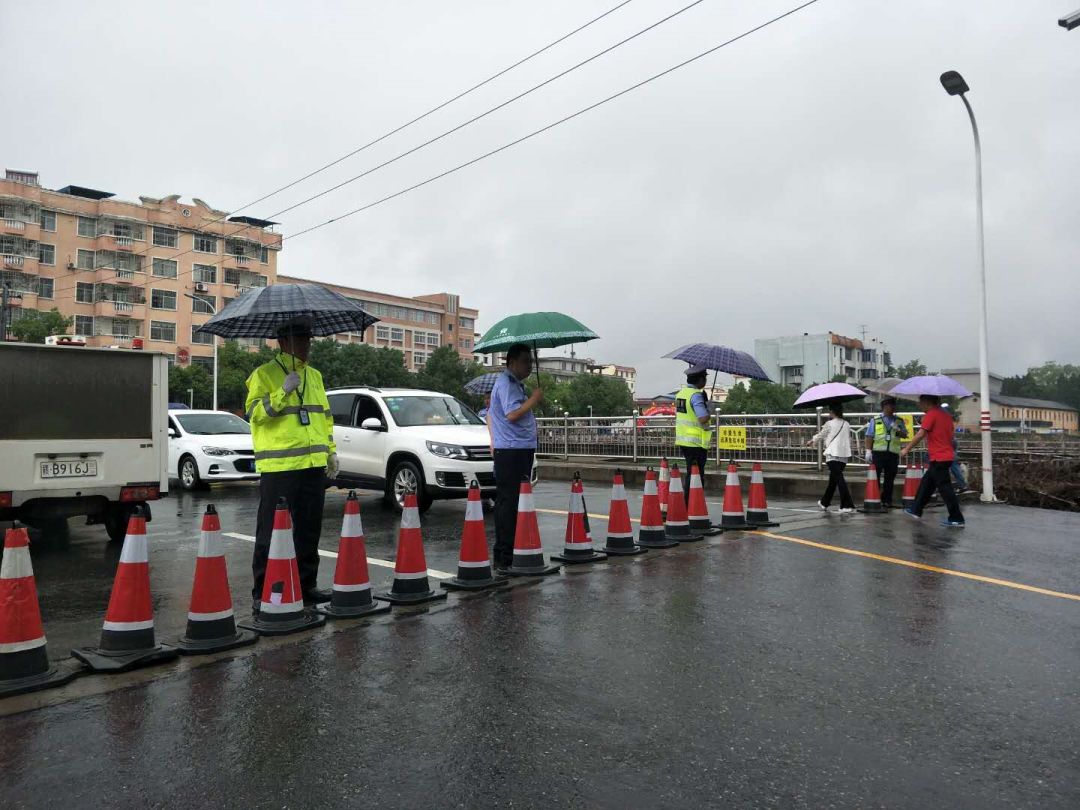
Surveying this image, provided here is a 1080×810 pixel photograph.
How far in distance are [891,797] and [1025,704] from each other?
1.43m

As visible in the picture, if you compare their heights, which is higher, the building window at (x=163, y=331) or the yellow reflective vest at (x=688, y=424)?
the building window at (x=163, y=331)

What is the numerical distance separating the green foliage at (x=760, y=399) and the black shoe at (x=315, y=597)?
101321 millimetres

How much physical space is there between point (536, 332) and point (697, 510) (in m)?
3.43

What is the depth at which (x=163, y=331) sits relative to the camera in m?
68.1

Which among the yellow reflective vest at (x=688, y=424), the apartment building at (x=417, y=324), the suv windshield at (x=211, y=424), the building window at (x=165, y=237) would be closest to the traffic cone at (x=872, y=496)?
the yellow reflective vest at (x=688, y=424)

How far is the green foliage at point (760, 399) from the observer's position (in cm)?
10688

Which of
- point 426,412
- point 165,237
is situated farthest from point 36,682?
point 165,237

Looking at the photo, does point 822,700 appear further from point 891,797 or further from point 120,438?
point 120,438

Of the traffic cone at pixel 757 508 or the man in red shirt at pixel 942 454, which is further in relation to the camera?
the man in red shirt at pixel 942 454

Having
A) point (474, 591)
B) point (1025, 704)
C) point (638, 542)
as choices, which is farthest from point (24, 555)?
point (638, 542)

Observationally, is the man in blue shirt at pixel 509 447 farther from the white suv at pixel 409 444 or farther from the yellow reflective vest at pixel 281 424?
the white suv at pixel 409 444

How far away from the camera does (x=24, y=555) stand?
4.26 m

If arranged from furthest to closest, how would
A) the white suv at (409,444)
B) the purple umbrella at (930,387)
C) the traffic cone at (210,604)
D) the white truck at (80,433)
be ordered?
the purple umbrella at (930,387)
the white suv at (409,444)
the white truck at (80,433)
the traffic cone at (210,604)

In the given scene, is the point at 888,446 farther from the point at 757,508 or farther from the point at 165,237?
the point at 165,237
